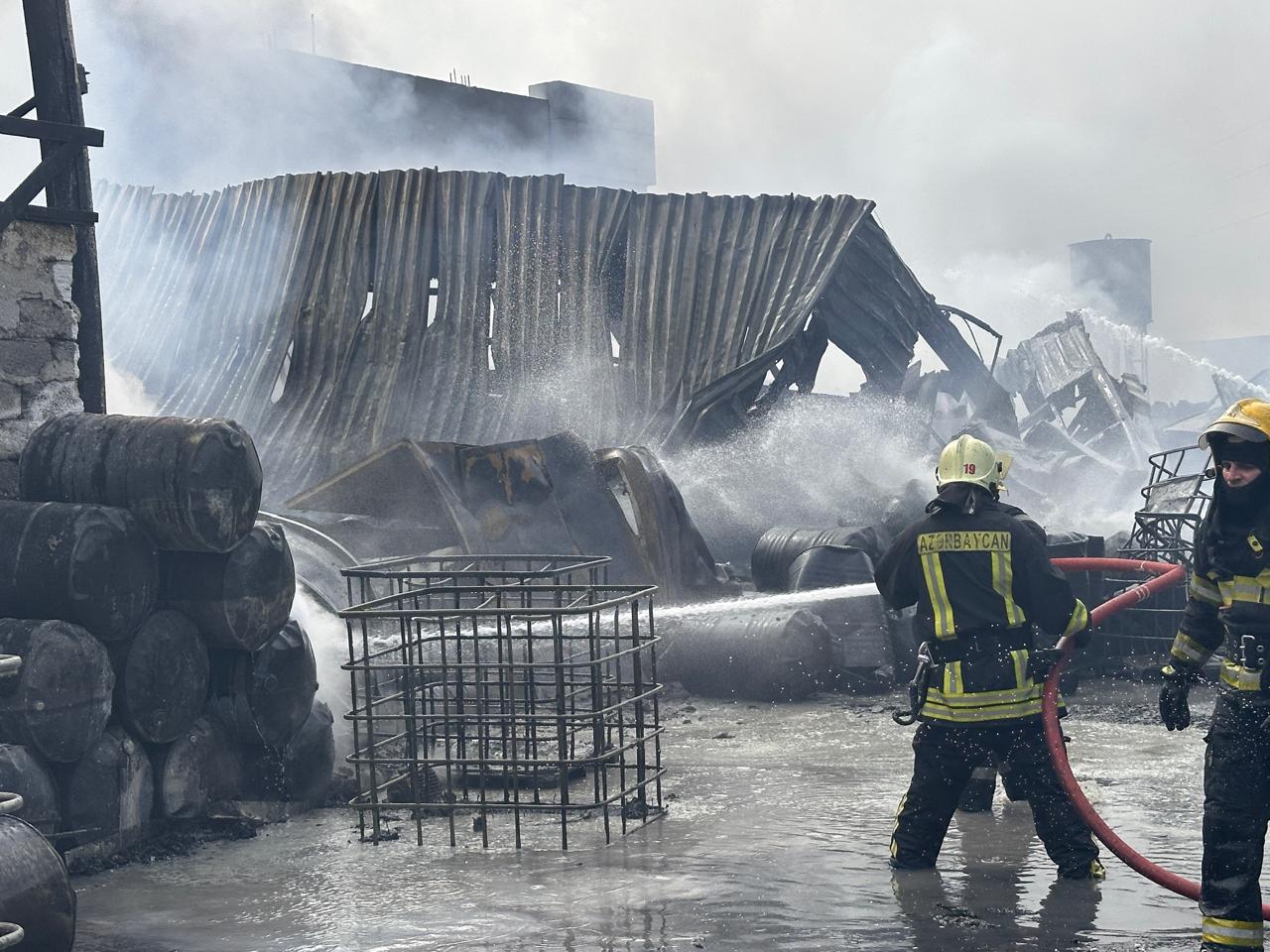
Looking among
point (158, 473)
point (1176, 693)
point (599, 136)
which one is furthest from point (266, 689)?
point (599, 136)

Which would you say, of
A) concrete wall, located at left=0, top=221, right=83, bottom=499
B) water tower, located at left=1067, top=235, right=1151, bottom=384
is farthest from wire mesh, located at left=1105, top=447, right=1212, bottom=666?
water tower, located at left=1067, top=235, right=1151, bottom=384

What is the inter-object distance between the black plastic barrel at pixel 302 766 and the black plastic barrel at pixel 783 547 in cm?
623

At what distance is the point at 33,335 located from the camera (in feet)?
22.8

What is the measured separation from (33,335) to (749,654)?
5.38m

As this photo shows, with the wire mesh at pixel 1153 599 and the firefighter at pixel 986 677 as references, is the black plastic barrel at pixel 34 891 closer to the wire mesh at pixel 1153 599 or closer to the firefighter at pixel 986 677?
A: the firefighter at pixel 986 677

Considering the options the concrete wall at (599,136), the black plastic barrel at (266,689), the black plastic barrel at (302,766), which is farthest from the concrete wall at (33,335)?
the concrete wall at (599,136)

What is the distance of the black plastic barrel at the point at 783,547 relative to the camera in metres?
12.9

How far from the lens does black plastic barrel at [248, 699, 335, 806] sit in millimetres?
6977

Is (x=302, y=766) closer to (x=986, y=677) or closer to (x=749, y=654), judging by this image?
(x=986, y=677)

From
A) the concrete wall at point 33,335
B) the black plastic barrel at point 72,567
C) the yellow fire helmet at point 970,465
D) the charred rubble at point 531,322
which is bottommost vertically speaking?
the black plastic barrel at point 72,567

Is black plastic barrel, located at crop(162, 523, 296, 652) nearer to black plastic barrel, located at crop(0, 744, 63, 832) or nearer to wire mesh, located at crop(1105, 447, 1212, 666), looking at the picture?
black plastic barrel, located at crop(0, 744, 63, 832)

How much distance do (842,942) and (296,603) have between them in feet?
14.8

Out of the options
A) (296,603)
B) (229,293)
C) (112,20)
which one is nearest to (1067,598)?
(296,603)

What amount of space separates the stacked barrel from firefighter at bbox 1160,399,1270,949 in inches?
159
